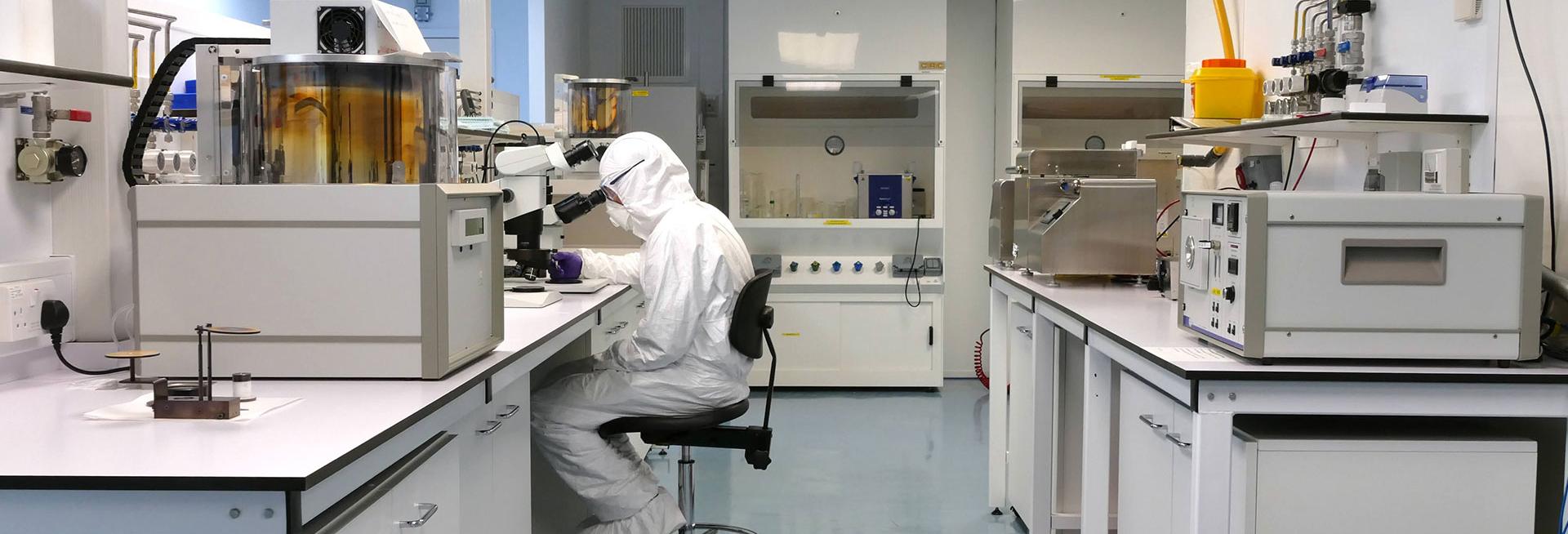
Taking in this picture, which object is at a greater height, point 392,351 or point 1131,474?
point 392,351

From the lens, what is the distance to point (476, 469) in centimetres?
201

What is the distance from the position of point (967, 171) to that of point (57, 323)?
14.6 feet

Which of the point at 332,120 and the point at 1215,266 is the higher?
the point at 332,120

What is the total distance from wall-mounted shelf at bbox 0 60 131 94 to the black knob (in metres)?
0.14

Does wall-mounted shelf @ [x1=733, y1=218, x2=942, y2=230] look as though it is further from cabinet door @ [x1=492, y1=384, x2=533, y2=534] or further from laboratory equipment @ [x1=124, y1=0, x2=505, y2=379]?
laboratory equipment @ [x1=124, y1=0, x2=505, y2=379]

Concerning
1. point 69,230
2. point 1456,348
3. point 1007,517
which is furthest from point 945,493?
point 69,230

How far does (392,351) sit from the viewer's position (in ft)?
5.76

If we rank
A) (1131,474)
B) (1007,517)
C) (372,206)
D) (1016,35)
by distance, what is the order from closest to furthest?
(372,206)
(1131,474)
(1007,517)
(1016,35)

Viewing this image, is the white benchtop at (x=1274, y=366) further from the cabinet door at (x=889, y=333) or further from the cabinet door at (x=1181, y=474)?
the cabinet door at (x=889, y=333)

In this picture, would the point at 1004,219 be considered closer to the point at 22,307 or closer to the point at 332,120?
the point at 332,120

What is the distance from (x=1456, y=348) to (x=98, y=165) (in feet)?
7.75

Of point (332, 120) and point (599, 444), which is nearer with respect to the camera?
point (332, 120)

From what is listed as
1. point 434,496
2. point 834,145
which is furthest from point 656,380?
point 834,145

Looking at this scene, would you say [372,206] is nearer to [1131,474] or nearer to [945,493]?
[1131,474]
